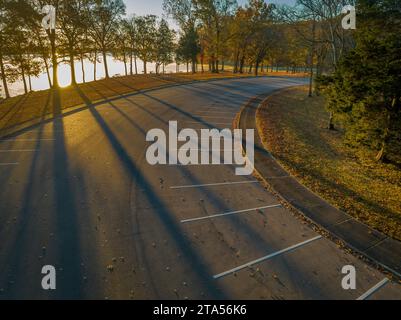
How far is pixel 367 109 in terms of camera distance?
15211 millimetres

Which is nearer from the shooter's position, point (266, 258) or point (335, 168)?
point (266, 258)

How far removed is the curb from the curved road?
56cm

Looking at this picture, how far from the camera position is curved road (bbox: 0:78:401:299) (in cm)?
700

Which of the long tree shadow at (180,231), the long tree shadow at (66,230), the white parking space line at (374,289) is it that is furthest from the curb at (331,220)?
the long tree shadow at (66,230)

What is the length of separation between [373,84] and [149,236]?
13.9 meters

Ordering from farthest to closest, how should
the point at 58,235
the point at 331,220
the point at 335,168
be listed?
the point at 335,168 < the point at 331,220 < the point at 58,235

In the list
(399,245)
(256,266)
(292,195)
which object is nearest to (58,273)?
(256,266)

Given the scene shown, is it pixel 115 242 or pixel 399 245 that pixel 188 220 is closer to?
pixel 115 242

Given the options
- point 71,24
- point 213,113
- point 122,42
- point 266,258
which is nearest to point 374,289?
point 266,258

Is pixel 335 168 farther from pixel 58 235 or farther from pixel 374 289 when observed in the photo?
pixel 58 235

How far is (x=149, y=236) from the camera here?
347 inches
